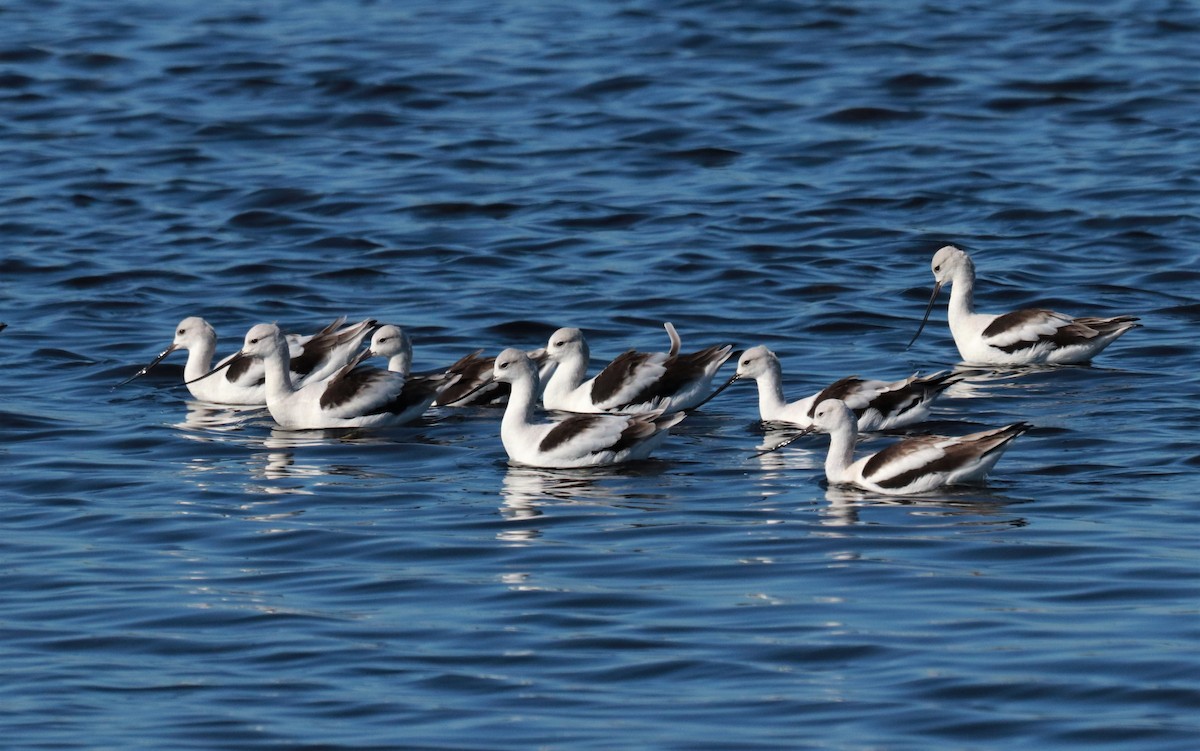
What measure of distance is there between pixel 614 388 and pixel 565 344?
588 mm

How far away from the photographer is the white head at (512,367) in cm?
1505

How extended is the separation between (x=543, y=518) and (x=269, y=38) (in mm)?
22832

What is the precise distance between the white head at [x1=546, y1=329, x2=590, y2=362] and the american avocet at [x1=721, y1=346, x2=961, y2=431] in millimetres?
1360

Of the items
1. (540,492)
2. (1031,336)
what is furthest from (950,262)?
(540,492)

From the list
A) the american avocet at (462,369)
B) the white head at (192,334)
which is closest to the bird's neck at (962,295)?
the american avocet at (462,369)

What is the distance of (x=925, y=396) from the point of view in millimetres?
15398

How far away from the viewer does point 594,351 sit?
1855cm

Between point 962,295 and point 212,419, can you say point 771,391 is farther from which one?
point 212,419

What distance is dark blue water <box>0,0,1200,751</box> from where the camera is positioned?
9688mm

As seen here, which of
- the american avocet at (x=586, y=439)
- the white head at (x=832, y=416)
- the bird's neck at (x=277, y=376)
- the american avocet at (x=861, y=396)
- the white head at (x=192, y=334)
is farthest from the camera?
the white head at (x=192, y=334)

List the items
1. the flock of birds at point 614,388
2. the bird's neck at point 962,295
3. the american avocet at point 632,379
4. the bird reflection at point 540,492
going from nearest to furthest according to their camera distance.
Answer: the bird reflection at point 540,492
the flock of birds at point 614,388
the american avocet at point 632,379
the bird's neck at point 962,295

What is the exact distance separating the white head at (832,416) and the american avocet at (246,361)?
516 cm

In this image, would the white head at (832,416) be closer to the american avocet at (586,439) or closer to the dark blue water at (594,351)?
the dark blue water at (594,351)

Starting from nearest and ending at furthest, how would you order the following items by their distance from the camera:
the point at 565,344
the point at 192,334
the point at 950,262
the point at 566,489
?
the point at 566,489 < the point at 565,344 < the point at 192,334 < the point at 950,262
